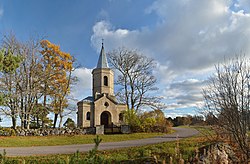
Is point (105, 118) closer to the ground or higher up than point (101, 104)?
closer to the ground

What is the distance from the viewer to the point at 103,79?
32375 millimetres

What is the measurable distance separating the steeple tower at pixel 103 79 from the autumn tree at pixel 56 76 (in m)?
5.56

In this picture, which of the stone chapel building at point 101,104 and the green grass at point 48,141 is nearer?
the green grass at point 48,141

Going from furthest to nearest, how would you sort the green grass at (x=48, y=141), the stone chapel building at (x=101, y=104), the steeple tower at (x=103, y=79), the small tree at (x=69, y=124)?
the steeple tower at (x=103, y=79)
the stone chapel building at (x=101, y=104)
the small tree at (x=69, y=124)
the green grass at (x=48, y=141)

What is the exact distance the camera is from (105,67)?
3269cm

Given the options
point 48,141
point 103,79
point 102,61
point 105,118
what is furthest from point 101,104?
point 48,141

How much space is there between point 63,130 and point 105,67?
12168mm

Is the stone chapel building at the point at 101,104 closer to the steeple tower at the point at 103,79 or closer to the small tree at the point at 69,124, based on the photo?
the steeple tower at the point at 103,79

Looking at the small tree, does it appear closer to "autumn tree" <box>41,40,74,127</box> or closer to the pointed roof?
"autumn tree" <box>41,40,74,127</box>

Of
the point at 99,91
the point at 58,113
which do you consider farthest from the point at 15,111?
the point at 99,91

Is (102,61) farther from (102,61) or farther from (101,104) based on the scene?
(101,104)

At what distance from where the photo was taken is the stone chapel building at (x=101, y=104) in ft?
96.2

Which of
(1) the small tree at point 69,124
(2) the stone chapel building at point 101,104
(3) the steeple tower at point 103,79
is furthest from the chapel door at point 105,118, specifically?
(1) the small tree at point 69,124

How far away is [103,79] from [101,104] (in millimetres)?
4246
